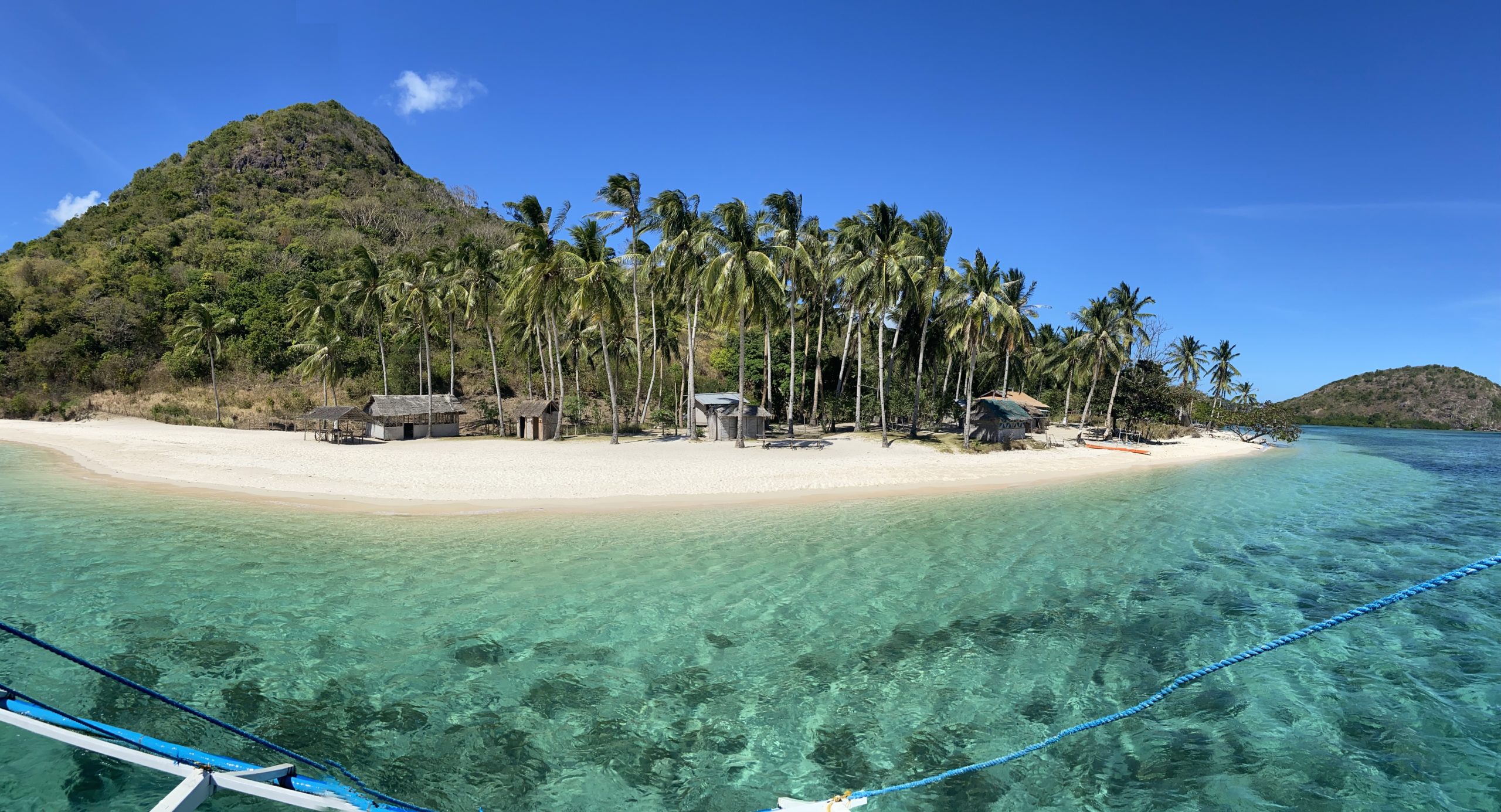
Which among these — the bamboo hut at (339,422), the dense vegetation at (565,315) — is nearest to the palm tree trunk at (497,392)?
the dense vegetation at (565,315)

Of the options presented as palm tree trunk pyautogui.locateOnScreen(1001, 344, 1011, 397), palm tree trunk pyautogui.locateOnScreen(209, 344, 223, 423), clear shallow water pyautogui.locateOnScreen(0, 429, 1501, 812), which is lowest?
clear shallow water pyautogui.locateOnScreen(0, 429, 1501, 812)

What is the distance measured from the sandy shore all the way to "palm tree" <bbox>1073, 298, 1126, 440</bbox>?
28.9ft

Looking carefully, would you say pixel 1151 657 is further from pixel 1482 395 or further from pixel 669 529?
pixel 1482 395

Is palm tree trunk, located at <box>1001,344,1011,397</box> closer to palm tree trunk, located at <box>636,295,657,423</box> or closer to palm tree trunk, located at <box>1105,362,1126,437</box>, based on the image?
palm tree trunk, located at <box>1105,362,1126,437</box>

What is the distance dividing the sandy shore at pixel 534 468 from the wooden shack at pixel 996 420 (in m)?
2.35

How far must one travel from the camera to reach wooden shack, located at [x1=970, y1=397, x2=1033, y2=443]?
116ft

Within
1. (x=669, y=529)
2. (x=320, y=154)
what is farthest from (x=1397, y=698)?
(x=320, y=154)

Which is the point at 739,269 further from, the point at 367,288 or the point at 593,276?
the point at 367,288

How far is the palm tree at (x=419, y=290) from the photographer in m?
34.6

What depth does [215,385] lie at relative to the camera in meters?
42.7

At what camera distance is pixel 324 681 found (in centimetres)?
693

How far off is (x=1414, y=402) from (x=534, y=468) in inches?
6631

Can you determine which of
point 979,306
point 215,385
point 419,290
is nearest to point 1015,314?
point 979,306

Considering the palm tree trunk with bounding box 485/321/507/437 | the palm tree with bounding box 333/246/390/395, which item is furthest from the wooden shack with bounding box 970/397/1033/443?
the palm tree with bounding box 333/246/390/395
